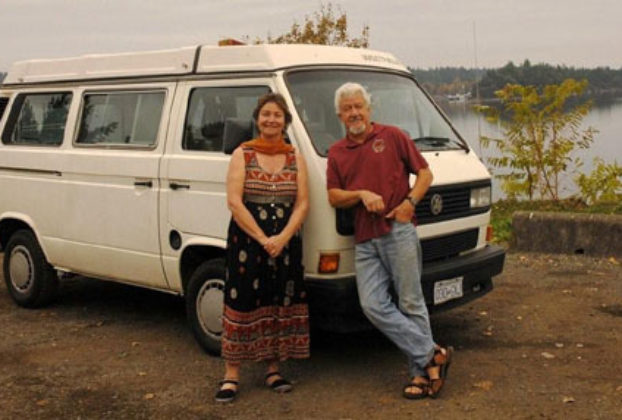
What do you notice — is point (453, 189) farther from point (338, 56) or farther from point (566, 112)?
point (566, 112)

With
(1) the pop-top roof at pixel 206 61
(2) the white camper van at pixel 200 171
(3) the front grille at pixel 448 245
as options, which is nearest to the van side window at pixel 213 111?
(2) the white camper van at pixel 200 171

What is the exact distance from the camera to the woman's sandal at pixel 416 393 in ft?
17.6

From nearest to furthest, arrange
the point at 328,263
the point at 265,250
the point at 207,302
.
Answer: the point at 265,250 → the point at 328,263 → the point at 207,302

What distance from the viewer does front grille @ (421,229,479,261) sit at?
604 centimetres

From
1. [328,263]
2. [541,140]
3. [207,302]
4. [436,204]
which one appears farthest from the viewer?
[541,140]

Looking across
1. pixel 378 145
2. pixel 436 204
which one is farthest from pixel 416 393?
pixel 378 145

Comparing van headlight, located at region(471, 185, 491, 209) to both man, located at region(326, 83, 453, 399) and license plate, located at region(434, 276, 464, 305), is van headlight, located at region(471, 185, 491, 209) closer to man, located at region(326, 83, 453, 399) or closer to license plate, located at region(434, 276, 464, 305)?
license plate, located at region(434, 276, 464, 305)

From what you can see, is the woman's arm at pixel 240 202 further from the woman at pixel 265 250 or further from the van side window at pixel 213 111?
the van side window at pixel 213 111

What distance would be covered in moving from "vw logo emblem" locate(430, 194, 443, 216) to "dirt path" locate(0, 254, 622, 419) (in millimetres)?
1079

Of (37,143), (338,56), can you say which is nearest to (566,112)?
(338,56)

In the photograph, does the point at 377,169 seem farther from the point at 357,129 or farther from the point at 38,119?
the point at 38,119

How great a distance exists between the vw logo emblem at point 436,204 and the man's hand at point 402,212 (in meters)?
0.72

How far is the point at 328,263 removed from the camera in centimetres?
555

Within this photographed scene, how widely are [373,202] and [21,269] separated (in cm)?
427
